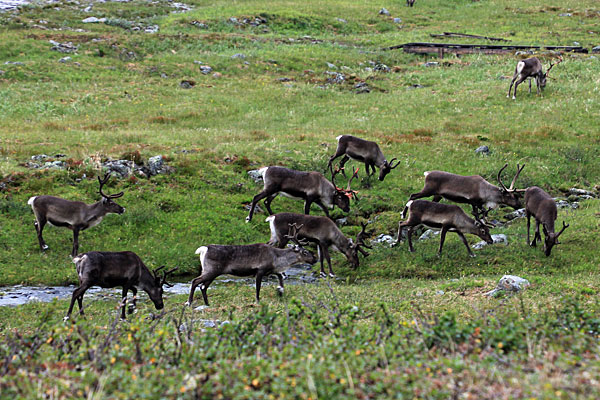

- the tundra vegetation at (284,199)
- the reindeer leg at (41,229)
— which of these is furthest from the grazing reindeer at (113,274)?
the reindeer leg at (41,229)

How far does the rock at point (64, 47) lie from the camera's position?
37.2 m

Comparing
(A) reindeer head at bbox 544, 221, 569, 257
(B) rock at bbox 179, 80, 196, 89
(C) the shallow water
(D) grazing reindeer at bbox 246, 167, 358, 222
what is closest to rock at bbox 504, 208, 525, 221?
(A) reindeer head at bbox 544, 221, 569, 257

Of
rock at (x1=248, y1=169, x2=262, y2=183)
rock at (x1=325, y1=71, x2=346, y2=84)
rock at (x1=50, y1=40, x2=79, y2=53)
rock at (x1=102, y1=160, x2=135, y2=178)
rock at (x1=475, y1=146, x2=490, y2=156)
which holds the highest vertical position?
rock at (x1=50, y1=40, x2=79, y2=53)

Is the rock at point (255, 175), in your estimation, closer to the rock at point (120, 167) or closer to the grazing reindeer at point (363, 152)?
the grazing reindeer at point (363, 152)

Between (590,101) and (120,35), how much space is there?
3092 cm

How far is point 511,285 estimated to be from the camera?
12.4 metres

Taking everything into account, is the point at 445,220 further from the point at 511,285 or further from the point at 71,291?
the point at 71,291

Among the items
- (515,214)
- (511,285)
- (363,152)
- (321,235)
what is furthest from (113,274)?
(515,214)

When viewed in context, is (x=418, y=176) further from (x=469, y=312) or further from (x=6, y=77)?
(x=6, y=77)

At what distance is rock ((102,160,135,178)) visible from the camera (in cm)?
2019

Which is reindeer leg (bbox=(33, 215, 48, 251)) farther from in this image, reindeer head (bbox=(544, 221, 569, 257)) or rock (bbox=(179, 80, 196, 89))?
rock (bbox=(179, 80, 196, 89))

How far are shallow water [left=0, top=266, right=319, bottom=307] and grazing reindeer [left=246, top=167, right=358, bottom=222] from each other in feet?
9.21

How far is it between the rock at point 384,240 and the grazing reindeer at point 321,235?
1.26 metres

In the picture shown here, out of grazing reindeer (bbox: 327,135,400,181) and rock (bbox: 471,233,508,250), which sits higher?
grazing reindeer (bbox: 327,135,400,181)
